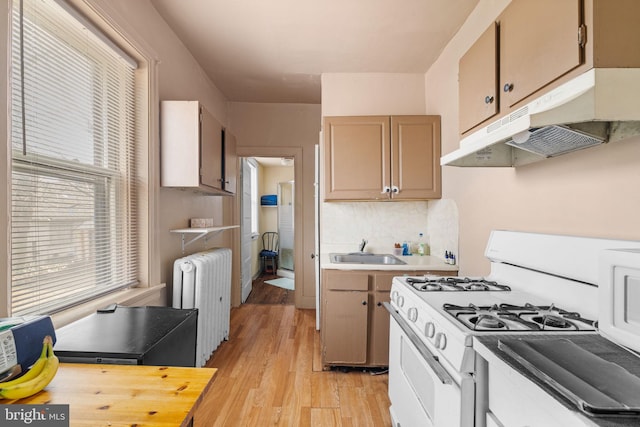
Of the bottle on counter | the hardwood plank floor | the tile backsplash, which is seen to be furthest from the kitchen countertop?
the hardwood plank floor

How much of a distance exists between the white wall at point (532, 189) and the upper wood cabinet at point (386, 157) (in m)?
0.14

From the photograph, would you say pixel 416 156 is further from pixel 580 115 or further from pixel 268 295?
pixel 268 295

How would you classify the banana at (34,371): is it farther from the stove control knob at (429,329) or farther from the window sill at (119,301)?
the stove control knob at (429,329)

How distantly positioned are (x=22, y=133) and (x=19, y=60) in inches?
11.2

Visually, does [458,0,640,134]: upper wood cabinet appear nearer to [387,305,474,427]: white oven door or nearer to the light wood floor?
[387,305,474,427]: white oven door

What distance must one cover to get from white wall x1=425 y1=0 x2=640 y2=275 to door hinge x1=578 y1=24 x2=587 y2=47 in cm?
41

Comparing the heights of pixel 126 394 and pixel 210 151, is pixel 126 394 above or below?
below

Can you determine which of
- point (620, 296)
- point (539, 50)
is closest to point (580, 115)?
point (539, 50)

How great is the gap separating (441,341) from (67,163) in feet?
5.97

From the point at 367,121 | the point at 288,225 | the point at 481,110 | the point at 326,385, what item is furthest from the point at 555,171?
the point at 288,225

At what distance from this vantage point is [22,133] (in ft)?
4.02

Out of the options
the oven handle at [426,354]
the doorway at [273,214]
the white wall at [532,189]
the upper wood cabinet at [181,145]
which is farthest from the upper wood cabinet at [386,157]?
the doorway at [273,214]

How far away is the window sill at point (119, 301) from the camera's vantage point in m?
1.39

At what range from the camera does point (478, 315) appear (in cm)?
109
